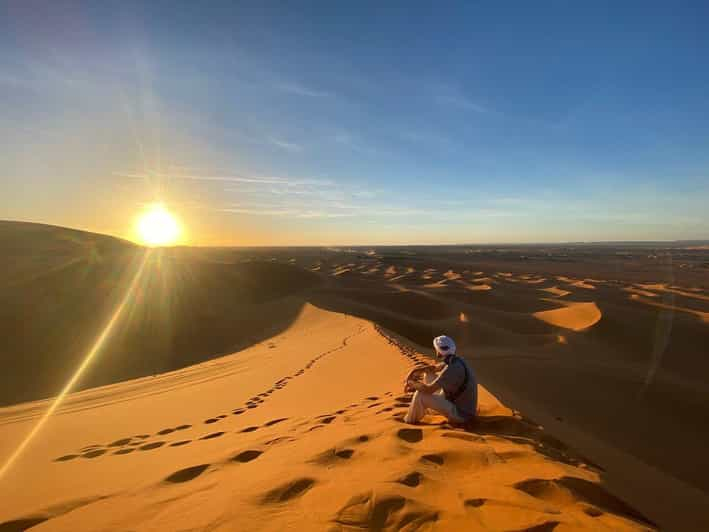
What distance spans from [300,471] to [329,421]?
6.09 ft

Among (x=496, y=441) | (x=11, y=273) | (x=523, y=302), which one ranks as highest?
(x=11, y=273)

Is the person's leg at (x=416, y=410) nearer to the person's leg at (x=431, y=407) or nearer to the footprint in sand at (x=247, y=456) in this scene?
the person's leg at (x=431, y=407)

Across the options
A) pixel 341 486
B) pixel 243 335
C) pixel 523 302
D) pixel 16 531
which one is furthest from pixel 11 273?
pixel 523 302

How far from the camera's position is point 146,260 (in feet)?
86.8

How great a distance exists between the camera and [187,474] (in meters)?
3.43

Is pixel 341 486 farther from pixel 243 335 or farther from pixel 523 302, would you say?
pixel 523 302

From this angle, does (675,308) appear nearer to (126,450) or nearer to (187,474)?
(187,474)

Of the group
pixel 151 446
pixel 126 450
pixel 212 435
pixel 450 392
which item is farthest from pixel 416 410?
pixel 126 450

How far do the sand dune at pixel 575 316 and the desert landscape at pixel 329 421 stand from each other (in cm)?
17

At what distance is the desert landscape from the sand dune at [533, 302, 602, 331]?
0.56ft

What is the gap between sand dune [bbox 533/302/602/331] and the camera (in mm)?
17234

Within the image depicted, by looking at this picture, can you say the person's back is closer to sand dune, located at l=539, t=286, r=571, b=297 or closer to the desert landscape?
the desert landscape

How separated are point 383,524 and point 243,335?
52.5ft

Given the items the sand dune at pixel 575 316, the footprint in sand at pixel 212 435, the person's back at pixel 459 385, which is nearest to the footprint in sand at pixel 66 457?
the footprint in sand at pixel 212 435
